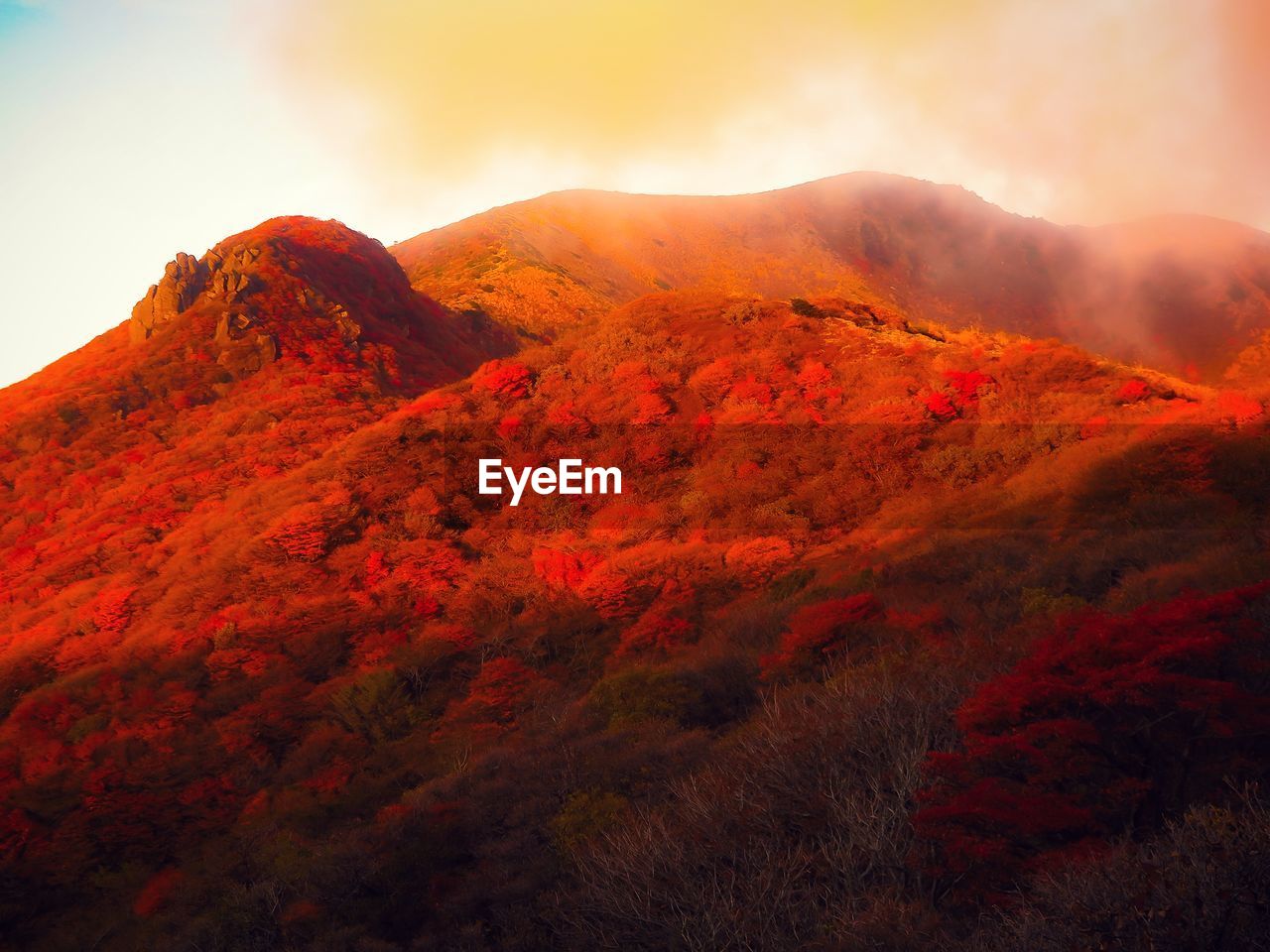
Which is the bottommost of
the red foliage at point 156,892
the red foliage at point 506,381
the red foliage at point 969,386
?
the red foliage at point 156,892

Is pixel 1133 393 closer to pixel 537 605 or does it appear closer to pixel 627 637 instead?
pixel 627 637

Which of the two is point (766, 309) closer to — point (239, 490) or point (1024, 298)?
point (239, 490)

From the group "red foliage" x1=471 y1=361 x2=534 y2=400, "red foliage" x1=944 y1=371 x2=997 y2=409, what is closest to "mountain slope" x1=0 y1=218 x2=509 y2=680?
"red foliage" x1=471 y1=361 x2=534 y2=400

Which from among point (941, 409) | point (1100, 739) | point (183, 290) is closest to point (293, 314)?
point (183, 290)

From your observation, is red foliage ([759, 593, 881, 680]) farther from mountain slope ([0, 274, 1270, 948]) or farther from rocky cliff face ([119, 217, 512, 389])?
rocky cliff face ([119, 217, 512, 389])

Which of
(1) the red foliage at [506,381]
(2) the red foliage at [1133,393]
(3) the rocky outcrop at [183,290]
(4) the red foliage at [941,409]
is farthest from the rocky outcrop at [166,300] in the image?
(2) the red foliage at [1133,393]

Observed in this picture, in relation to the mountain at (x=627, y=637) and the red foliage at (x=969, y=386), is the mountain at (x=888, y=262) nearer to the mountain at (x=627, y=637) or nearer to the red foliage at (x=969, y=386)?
the mountain at (x=627, y=637)

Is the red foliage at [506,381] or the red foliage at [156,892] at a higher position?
the red foliage at [506,381]
